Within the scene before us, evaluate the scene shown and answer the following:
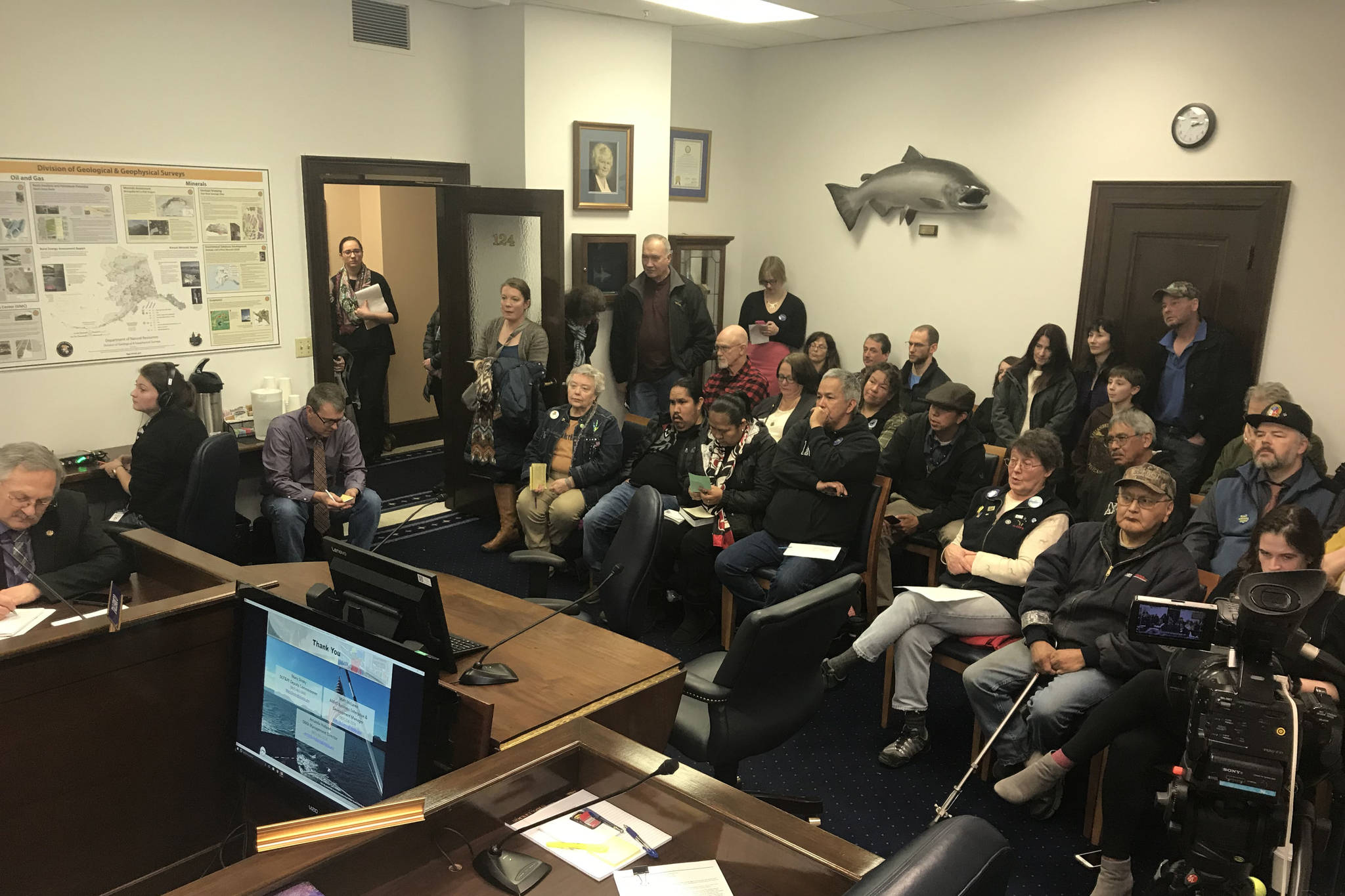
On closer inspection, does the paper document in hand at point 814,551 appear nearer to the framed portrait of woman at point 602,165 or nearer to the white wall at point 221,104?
the framed portrait of woman at point 602,165

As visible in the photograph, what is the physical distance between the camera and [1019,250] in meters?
5.96

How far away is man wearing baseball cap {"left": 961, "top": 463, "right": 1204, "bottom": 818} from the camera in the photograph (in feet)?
10.3

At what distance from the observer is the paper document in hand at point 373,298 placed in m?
6.38

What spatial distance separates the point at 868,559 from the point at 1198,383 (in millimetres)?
2236

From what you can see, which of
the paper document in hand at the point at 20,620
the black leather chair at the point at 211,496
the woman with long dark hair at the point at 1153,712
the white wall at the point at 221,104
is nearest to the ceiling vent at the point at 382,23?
the white wall at the point at 221,104

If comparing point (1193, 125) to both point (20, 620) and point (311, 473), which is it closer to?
point (311, 473)

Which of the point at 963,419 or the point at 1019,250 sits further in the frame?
the point at 1019,250

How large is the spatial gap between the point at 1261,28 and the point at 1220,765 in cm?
422

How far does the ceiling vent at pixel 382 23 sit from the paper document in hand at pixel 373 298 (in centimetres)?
155

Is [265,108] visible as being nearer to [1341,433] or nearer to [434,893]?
[434,893]

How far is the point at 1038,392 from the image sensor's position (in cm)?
543

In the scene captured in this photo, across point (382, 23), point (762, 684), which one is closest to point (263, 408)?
point (382, 23)

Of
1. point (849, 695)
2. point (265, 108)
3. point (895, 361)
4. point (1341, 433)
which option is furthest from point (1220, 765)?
point (265, 108)

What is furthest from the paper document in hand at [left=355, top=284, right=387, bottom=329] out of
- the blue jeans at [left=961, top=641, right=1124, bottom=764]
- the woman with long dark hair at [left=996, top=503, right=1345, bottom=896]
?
the woman with long dark hair at [left=996, top=503, right=1345, bottom=896]
